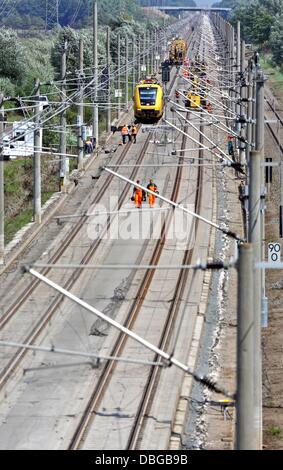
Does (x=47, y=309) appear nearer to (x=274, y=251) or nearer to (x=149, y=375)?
(x=149, y=375)

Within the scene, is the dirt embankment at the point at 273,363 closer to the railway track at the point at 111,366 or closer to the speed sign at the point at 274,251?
the speed sign at the point at 274,251

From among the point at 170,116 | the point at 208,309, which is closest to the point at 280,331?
the point at 208,309

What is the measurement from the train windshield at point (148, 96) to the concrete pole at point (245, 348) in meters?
39.1

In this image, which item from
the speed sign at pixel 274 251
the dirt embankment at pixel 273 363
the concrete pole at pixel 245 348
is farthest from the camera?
the speed sign at pixel 274 251

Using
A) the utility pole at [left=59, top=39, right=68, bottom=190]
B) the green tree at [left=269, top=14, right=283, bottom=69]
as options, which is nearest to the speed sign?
the utility pole at [left=59, top=39, right=68, bottom=190]

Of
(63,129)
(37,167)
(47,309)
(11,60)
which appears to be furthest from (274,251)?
(11,60)

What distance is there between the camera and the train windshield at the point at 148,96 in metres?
49.3

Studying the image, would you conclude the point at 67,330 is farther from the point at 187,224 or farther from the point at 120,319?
the point at 187,224

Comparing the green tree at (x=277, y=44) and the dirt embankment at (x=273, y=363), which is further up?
the green tree at (x=277, y=44)

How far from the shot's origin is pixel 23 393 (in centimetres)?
1978

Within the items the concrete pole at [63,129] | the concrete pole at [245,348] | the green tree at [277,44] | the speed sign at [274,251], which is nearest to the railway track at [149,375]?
the speed sign at [274,251]

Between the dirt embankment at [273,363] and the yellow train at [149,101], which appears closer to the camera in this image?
the dirt embankment at [273,363]

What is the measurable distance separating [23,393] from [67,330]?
12.0ft

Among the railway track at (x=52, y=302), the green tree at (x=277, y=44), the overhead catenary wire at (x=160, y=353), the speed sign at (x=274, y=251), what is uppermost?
the overhead catenary wire at (x=160, y=353)
